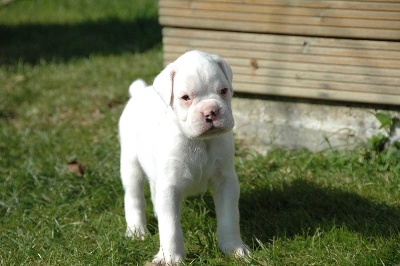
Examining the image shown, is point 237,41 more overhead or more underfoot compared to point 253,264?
more overhead

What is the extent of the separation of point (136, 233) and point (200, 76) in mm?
1144

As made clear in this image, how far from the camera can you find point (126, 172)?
4.05m

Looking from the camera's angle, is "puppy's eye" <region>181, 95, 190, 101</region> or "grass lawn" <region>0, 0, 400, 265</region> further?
"grass lawn" <region>0, 0, 400, 265</region>

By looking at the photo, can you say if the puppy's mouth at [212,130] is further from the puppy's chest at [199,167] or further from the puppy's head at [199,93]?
the puppy's chest at [199,167]

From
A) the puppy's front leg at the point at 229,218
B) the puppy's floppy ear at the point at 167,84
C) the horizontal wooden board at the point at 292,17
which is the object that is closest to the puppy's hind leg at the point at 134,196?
the puppy's front leg at the point at 229,218

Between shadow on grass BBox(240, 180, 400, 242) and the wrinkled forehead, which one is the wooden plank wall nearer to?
shadow on grass BBox(240, 180, 400, 242)

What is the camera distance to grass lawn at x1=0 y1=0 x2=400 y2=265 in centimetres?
366

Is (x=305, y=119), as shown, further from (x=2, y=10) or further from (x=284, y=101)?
(x=2, y=10)

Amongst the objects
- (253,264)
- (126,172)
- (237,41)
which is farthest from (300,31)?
(253,264)

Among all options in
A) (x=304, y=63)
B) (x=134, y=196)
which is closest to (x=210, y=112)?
(x=134, y=196)

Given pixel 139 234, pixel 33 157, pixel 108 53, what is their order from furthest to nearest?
pixel 108 53 → pixel 33 157 → pixel 139 234

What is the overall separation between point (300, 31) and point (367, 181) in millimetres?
1140

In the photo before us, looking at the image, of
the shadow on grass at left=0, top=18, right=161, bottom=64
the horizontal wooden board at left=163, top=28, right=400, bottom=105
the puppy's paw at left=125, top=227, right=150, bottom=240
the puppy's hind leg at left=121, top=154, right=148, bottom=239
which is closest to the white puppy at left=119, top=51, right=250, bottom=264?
the puppy's hind leg at left=121, top=154, right=148, bottom=239

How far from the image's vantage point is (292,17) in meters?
4.76
